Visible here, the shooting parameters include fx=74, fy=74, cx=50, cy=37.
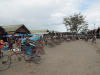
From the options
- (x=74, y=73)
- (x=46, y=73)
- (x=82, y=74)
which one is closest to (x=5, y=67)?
(x=46, y=73)

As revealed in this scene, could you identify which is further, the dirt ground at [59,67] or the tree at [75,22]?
the tree at [75,22]

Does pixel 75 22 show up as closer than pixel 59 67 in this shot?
No

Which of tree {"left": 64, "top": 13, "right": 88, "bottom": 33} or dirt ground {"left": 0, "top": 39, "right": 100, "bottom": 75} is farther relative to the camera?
tree {"left": 64, "top": 13, "right": 88, "bottom": 33}

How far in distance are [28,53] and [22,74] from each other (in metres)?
1.46

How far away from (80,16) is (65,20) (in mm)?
6595

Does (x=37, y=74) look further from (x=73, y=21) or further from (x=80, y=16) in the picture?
(x=80, y=16)

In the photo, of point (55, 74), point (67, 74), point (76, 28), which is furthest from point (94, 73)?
point (76, 28)

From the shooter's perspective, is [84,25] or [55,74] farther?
[84,25]

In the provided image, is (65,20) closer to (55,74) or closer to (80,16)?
(80,16)

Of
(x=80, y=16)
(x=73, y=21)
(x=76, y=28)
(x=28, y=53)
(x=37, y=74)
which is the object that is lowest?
(x=37, y=74)

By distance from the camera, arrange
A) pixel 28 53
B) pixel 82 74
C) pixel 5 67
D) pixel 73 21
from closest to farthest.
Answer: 1. pixel 82 74
2. pixel 5 67
3. pixel 28 53
4. pixel 73 21

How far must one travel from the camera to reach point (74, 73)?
3246 mm

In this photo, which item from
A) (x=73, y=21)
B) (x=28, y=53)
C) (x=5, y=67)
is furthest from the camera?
(x=73, y=21)

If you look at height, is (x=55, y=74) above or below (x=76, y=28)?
below
